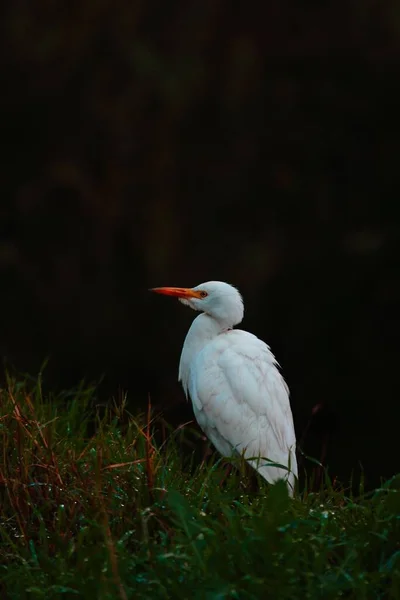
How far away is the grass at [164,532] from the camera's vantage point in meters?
2.42

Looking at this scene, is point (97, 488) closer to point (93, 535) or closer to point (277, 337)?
point (93, 535)

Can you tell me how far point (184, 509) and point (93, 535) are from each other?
0.32 meters

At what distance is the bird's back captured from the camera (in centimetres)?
417

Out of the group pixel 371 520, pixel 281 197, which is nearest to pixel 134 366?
pixel 281 197

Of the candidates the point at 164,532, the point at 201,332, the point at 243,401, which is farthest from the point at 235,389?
the point at 164,532

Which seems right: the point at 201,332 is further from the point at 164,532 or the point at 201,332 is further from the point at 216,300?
the point at 164,532

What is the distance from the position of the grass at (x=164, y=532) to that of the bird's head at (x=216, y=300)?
44.7 inches

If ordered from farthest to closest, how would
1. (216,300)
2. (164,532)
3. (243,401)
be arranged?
(216,300), (243,401), (164,532)

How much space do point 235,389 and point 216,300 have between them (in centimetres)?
38

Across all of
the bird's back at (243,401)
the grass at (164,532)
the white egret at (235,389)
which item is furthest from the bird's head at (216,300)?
the grass at (164,532)

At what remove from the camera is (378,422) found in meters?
8.93

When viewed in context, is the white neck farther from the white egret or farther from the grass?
the grass

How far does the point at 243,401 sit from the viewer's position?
13.8 feet

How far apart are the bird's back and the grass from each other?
2.80 ft
